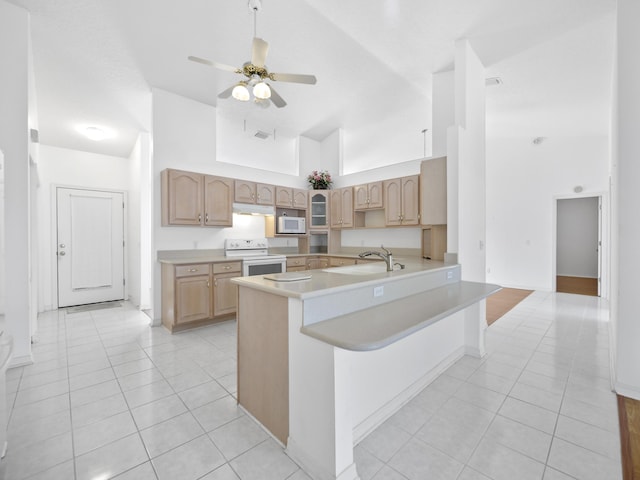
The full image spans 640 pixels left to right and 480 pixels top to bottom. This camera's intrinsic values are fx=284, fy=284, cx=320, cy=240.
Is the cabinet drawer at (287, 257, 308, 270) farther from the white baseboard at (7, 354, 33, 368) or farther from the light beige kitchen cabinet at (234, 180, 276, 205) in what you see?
the white baseboard at (7, 354, 33, 368)

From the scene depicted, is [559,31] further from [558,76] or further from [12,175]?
[12,175]

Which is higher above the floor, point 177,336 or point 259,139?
point 259,139

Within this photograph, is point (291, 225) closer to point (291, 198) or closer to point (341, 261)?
point (291, 198)

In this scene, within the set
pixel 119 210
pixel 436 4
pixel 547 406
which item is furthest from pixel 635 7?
pixel 119 210

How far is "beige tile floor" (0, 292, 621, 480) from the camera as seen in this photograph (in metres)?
1.54

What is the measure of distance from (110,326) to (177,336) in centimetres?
125

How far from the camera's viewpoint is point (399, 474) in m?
1.49

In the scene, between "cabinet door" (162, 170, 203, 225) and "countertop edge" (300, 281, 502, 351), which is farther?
"cabinet door" (162, 170, 203, 225)

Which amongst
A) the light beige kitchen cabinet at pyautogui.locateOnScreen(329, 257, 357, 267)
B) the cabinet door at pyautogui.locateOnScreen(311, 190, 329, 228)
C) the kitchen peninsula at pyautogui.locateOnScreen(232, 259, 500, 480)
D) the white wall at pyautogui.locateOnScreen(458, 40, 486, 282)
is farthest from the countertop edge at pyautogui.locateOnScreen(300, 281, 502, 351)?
the cabinet door at pyautogui.locateOnScreen(311, 190, 329, 228)

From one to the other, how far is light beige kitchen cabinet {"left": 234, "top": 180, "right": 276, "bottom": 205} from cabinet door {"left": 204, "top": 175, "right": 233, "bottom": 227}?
0.15m

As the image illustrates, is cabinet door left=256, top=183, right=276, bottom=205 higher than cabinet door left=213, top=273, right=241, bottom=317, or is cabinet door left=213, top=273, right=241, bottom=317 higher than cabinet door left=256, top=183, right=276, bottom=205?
cabinet door left=256, top=183, right=276, bottom=205

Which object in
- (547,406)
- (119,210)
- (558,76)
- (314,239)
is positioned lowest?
(547,406)

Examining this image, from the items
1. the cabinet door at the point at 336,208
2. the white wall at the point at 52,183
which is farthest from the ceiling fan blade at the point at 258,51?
the white wall at the point at 52,183

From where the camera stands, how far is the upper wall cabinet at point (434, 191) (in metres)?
3.30
